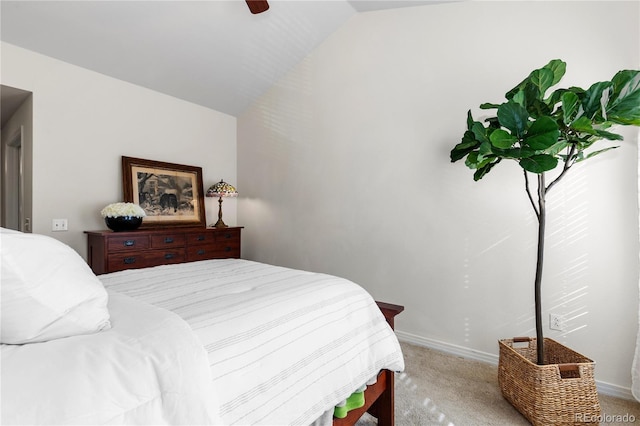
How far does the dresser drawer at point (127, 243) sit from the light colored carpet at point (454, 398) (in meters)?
2.31

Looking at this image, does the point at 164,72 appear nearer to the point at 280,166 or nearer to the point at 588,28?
the point at 280,166

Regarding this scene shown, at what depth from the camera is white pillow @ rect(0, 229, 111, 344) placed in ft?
2.51

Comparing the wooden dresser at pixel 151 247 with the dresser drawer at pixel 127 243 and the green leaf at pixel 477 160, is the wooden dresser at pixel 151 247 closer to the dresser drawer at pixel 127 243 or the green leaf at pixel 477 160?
the dresser drawer at pixel 127 243

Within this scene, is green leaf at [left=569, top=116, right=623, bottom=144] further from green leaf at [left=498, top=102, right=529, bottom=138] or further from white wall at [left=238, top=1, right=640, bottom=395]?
white wall at [left=238, top=1, right=640, bottom=395]

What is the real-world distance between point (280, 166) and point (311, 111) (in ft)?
2.32

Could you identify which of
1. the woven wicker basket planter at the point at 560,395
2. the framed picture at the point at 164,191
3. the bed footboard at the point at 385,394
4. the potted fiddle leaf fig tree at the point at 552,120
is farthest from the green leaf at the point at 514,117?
the framed picture at the point at 164,191

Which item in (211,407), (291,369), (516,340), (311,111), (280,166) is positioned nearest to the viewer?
(211,407)

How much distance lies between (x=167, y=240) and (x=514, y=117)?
2943mm

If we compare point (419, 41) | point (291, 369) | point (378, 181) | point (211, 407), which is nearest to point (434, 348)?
point (378, 181)

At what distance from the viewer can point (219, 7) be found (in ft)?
9.19

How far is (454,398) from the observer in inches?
80.7

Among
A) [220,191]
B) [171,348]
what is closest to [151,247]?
[220,191]

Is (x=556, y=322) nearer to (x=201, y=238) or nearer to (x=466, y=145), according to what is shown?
(x=466, y=145)

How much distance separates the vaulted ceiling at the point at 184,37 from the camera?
2.53 metres
